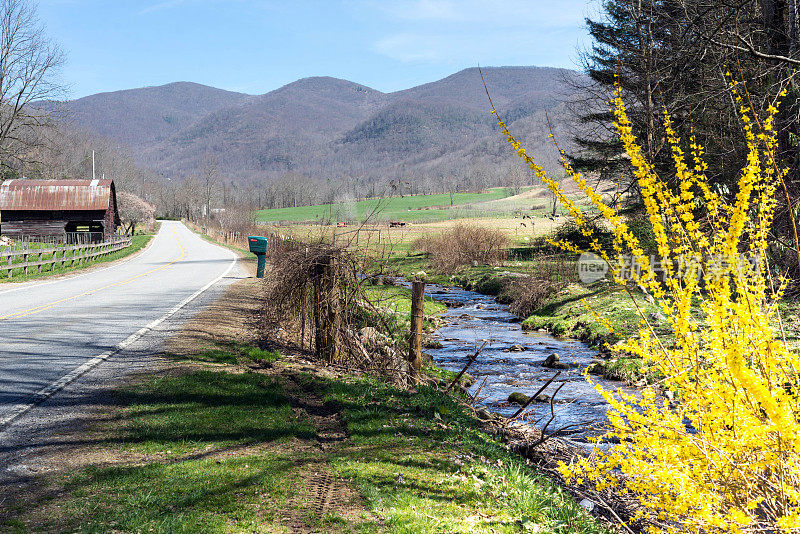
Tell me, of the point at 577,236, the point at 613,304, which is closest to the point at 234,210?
the point at 577,236

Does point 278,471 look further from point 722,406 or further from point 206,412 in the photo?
point 722,406

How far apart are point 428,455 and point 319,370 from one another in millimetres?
3637

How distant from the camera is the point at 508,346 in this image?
49.8 feet

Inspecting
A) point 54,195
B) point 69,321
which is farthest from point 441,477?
point 54,195

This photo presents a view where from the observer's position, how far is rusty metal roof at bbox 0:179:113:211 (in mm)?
38562

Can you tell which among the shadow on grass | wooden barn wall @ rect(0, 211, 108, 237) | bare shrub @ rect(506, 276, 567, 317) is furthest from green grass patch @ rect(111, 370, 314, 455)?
wooden barn wall @ rect(0, 211, 108, 237)

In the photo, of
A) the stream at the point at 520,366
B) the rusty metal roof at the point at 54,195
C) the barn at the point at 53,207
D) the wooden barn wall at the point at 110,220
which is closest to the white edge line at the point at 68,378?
the stream at the point at 520,366

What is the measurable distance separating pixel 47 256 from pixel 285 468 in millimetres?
27327

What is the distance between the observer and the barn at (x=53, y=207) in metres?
38.7

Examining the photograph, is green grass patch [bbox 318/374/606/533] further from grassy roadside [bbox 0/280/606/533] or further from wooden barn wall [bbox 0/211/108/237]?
wooden barn wall [bbox 0/211/108/237]

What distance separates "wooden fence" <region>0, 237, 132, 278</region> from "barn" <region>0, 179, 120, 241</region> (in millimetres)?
5340

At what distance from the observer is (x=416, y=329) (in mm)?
9141

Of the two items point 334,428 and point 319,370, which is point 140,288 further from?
point 334,428

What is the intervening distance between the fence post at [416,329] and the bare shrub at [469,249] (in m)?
23.8
